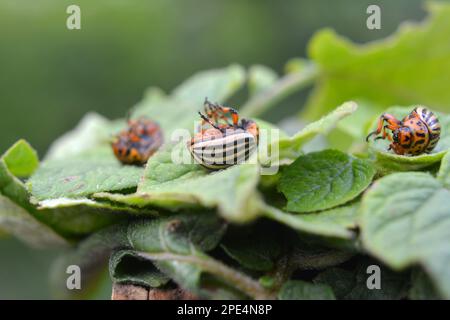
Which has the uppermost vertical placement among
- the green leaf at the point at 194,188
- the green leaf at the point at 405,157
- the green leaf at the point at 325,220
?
the green leaf at the point at 405,157

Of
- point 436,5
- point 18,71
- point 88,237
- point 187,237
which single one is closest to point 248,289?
point 187,237

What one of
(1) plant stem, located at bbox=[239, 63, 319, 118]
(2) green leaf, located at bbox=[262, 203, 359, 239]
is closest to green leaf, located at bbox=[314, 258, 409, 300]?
(2) green leaf, located at bbox=[262, 203, 359, 239]

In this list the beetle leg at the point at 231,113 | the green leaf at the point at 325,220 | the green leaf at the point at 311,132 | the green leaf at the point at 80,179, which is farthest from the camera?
the beetle leg at the point at 231,113

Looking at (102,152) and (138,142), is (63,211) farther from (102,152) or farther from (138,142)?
(102,152)

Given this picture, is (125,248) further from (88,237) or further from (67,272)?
(67,272)

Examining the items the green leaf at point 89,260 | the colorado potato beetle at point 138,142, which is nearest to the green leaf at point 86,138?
the colorado potato beetle at point 138,142

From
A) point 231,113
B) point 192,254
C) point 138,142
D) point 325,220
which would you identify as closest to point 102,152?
point 138,142

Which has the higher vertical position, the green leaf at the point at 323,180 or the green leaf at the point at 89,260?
the green leaf at the point at 323,180

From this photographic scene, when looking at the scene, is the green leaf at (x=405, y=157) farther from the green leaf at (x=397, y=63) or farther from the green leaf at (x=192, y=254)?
the green leaf at (x=397, y=63)
